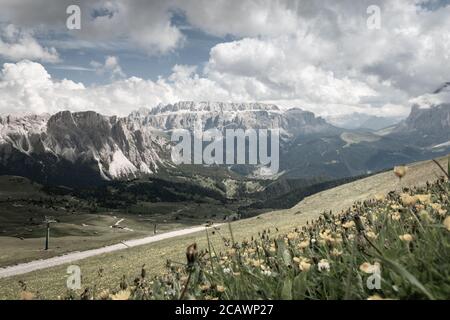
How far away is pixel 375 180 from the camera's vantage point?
269ft

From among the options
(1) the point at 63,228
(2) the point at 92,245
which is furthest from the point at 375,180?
(1) the point at 63,228

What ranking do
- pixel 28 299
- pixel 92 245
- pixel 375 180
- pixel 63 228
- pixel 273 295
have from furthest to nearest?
pixel 63 228 → pixel 92 245 → pixel 375 180 → pixel 273 295 → pixel 28 299

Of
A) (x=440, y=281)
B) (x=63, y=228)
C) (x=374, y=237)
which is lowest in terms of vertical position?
(x=440, y=281)

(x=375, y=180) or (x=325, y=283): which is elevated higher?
(x=375, y=180)

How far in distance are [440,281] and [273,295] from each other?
1.23 m

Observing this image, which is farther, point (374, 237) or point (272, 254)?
point (272, 254)

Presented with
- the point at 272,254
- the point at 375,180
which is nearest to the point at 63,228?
the point at 375,180
